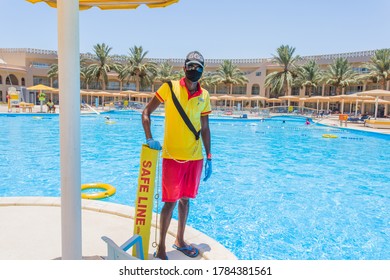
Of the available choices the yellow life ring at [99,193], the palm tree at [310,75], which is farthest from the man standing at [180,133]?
the palm tree at [310,75]

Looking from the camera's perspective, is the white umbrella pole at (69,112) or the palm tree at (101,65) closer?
the white umbrella pole at (69,112)

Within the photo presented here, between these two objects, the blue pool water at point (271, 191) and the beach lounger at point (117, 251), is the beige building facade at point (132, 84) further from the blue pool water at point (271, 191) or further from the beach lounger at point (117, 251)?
the beach lounger at point (117, 251)

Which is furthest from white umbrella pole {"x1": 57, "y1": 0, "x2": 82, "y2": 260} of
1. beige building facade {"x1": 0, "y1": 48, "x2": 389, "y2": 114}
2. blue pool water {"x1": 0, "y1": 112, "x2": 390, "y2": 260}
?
beige building facade {"x1": 0, "y1": 48, "x2": 389, "y2": 114}

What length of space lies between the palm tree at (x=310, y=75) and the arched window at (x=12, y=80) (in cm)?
4086

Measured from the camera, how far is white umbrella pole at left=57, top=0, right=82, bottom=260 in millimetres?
1702

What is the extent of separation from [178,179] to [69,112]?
46.2 inches

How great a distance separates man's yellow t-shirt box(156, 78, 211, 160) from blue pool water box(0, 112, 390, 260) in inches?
76.6

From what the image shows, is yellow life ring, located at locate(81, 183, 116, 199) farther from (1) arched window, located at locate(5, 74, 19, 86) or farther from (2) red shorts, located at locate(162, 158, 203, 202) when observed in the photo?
(1) arched window, located at locate(5, 74, 19, 86)

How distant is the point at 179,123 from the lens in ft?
8.68

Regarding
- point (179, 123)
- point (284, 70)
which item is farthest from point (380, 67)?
point (179, 123)

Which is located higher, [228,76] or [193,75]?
[228,76]

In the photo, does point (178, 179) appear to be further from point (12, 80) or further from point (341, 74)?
point (12, 80)

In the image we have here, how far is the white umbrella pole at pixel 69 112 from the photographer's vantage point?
170cm
